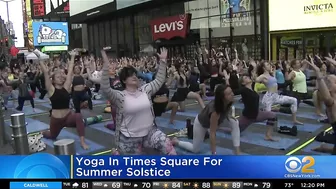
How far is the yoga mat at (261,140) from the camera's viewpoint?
5156 millimetres

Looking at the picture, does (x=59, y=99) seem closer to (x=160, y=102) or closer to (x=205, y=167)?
(x=160, y=102)

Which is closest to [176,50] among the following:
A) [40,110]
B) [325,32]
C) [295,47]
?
[295,47]

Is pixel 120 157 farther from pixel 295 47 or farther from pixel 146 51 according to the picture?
pixel 146 51

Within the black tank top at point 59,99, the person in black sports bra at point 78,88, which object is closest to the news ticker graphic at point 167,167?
the black tank top at point 59,99

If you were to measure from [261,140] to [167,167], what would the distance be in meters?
3.38

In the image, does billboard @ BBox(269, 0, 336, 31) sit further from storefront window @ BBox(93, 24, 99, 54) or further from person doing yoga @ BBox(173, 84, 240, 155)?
person doing yoga @ BBox(173, 84, 240, 155)

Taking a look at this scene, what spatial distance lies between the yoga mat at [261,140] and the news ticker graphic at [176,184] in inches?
103

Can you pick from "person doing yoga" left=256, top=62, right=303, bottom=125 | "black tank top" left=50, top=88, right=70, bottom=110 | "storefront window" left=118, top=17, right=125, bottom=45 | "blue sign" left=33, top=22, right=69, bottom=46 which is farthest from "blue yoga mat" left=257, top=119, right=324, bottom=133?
"blue sign" left=33, top=22, right=69, bottom=46

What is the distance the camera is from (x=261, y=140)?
555 cm

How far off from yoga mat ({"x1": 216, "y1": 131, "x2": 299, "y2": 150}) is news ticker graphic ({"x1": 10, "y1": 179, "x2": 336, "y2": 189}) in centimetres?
261

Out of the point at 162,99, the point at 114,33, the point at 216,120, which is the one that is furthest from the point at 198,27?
the point at 216,120

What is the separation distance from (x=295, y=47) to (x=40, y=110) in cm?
1207

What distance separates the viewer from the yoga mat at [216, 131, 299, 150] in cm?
516

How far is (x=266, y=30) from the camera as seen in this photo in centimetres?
1694
